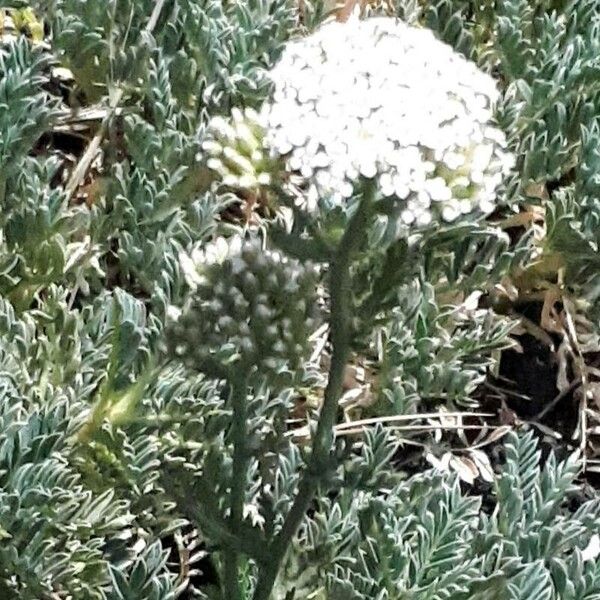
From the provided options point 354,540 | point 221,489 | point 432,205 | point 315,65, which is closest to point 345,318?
point 432,205

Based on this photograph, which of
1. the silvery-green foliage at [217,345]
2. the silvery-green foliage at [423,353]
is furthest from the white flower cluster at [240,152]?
the silvery-green foliage at [423,353]

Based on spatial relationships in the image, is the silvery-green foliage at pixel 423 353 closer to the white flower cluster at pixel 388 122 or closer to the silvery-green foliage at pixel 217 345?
the silvery-green foliage at pixel 217 345

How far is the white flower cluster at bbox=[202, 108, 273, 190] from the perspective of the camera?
127cm

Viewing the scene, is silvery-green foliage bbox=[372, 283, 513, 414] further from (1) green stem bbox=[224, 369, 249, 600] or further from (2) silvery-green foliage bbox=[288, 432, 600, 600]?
(1) green stem bbox=[224, 369, 249, 600]

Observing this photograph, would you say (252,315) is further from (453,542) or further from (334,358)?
(453,542)

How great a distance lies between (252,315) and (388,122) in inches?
11.1

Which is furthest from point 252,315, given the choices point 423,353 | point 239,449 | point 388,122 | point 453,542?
point 423,353

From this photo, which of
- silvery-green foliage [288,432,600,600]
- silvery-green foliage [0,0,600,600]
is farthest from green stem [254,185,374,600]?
silvery-green foliage [288,432,600,600]

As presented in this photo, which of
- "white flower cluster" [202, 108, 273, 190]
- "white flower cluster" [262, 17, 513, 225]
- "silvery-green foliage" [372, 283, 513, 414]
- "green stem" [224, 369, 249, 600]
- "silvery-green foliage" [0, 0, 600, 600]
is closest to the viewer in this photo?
"white flower cluster" [262, 17, 513, 225]

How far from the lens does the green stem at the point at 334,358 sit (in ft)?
3.92

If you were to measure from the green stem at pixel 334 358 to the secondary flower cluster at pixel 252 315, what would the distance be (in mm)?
82

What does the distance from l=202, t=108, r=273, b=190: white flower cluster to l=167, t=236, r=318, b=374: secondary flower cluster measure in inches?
4.4

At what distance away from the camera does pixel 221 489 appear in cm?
149

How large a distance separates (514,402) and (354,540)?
0.62 meters
